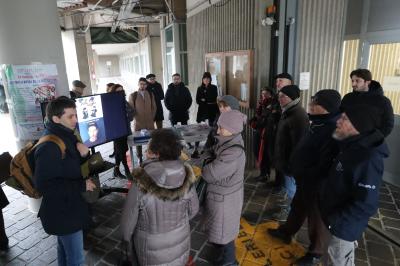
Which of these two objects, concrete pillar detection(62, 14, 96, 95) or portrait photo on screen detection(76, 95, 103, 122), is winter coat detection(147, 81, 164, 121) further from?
concrete pillar detection(62, 14, 96, 95)

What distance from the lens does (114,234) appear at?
353cm

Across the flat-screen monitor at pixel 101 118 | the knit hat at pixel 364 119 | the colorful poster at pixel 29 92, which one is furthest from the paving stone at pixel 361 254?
the colorful poster at pixel 29 92

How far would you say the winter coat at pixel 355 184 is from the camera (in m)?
1.90

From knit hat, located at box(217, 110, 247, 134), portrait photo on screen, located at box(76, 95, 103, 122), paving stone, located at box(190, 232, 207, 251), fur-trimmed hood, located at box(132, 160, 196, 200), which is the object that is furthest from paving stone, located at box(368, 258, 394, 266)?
portrait photo on screen, located at box(76, 95, 103, 122)

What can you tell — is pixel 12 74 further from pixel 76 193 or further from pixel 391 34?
pixel 391 34

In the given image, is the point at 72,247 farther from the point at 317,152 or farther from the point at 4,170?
the point at 317,152

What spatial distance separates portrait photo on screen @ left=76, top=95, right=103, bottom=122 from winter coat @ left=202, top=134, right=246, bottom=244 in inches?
72.3

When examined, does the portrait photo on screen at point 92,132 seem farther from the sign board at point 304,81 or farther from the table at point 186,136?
the sign board at point 304,81

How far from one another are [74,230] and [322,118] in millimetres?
2323

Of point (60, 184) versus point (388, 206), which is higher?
point (60, 184)

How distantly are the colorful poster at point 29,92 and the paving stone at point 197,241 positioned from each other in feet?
7.76

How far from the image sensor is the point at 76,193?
7.30 feet

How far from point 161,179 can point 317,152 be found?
155cm

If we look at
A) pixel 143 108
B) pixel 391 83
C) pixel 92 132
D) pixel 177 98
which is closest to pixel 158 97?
pixel 177 98
